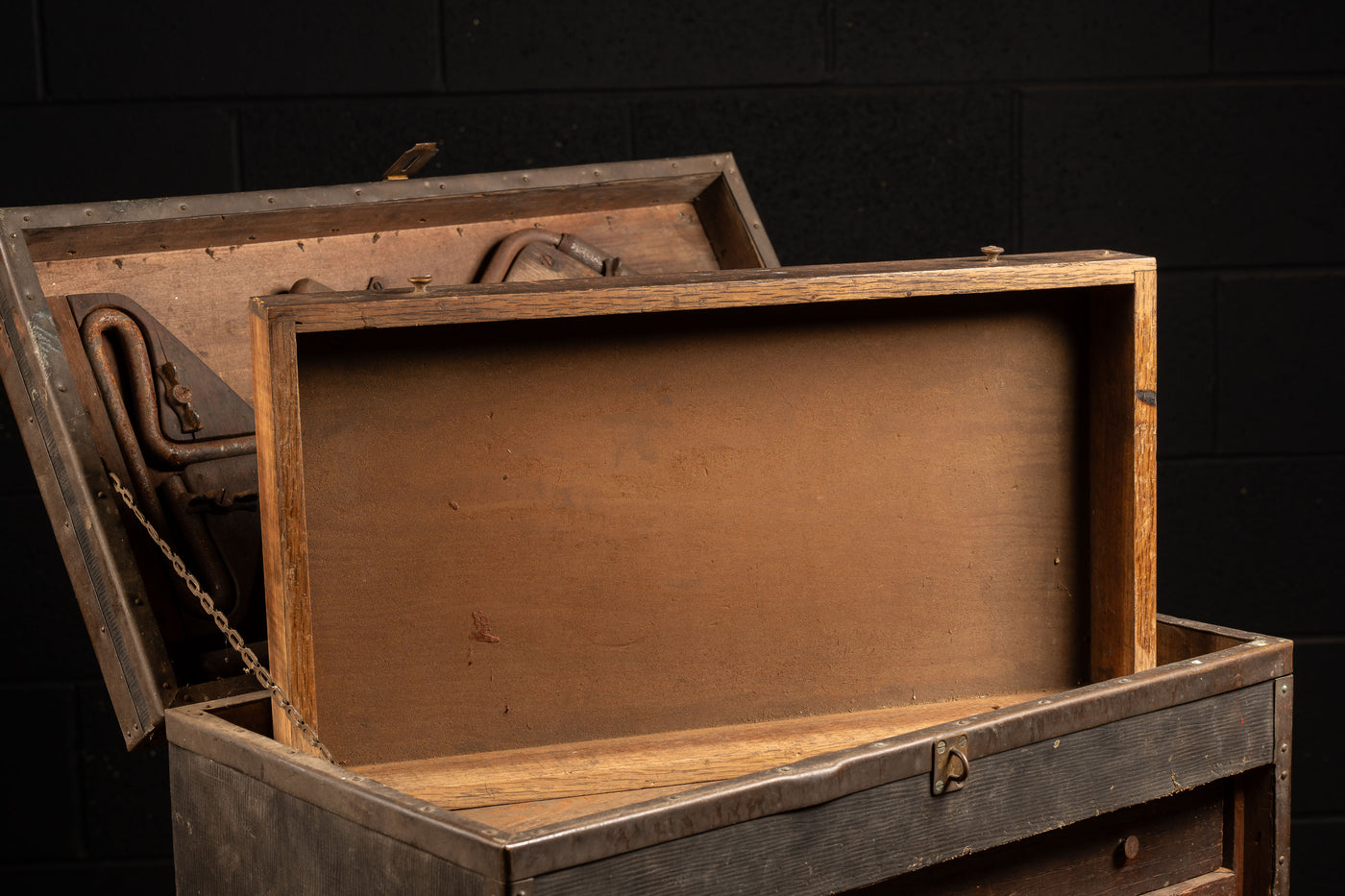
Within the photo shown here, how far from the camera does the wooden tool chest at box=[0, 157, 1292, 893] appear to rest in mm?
1343

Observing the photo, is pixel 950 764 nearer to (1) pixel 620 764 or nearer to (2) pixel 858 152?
(1) pixel 620 764

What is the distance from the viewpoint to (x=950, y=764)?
1.32 meters

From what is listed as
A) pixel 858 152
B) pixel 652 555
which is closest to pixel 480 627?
pixel 652 555

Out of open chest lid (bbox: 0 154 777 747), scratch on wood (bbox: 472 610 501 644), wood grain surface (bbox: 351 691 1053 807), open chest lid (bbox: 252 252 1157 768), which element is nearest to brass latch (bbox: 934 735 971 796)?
wood grain surface (bbox: 351 691 1053 807)

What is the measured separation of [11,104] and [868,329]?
5.47 feet

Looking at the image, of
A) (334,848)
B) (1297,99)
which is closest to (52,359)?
(334,848)

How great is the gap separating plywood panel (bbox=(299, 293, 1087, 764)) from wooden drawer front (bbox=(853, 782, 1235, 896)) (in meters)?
0.21

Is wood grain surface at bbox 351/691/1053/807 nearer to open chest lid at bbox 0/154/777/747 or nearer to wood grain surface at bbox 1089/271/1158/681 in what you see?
wood grain surface at bbox 1089/271/1158/681

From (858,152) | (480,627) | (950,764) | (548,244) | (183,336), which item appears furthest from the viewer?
(858,152)

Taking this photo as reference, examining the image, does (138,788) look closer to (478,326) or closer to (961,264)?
(478,326)

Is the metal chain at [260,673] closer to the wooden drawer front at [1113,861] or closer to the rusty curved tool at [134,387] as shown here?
the rusty curved tool at [134,387]

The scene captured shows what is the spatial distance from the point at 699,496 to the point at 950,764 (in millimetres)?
Result: 392

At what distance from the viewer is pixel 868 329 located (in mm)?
1573

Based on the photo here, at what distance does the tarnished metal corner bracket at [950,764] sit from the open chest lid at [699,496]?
1.00 ft
